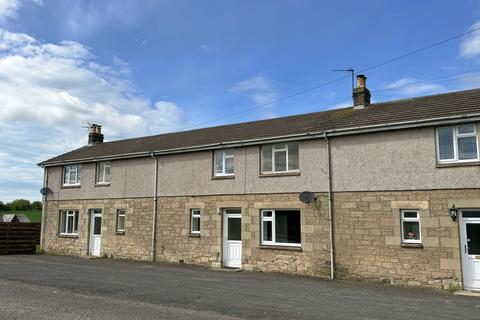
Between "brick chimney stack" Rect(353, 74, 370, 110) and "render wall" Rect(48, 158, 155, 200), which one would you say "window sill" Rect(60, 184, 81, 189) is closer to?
"render wall" Rect(48, 158, 155, 200)

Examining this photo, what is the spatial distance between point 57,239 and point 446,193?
19.5m

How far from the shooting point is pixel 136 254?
20422 millimetres

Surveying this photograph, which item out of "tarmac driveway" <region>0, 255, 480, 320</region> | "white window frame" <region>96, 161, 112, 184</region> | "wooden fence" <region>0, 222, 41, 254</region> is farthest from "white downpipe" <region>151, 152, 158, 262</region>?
"wooden fence" <region>0, 222, 41, 254</region>

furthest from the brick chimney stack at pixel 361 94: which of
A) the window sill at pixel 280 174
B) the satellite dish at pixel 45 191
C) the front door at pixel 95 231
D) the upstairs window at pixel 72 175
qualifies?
the satellite dish at pixel 45 191

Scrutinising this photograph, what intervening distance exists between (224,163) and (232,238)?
3034mm

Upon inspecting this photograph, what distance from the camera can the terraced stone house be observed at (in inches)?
518

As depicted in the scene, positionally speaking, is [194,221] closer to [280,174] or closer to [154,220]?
[154,220]

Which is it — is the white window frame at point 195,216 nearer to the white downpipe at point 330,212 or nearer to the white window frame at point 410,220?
the white downpipe at point 330,212

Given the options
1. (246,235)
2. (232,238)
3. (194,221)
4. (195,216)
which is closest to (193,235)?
(194,221)

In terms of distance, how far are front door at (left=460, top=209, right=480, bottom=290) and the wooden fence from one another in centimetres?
2156

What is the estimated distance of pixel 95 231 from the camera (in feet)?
74.9

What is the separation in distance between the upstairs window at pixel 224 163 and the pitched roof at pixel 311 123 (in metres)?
0.51

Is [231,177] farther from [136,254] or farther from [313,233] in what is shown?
A: [136,254]

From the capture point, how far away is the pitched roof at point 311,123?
14125mm
